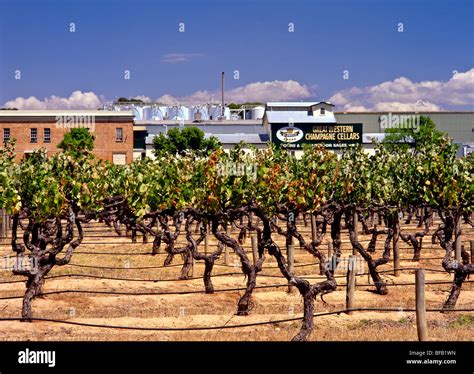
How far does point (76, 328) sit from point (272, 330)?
4.82 meters

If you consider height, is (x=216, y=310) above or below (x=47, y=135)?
below

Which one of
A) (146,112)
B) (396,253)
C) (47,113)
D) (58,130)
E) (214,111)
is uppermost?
(214,111)

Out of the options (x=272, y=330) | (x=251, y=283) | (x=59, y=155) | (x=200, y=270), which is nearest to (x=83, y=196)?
(x=59, y=155)

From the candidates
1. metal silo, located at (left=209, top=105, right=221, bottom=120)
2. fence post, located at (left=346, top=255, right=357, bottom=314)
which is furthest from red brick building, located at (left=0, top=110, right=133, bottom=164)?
fence post, located at (left=346, top=255, right=357, bottom=314)

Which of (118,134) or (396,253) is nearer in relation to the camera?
(396,253)

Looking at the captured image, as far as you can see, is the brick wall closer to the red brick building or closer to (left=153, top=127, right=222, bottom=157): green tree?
the red brick building

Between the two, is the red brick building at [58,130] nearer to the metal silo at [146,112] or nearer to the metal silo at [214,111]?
the metal silo at [146,112]

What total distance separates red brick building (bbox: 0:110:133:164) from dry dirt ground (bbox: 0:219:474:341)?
55.7m

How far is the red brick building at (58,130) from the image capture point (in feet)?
265

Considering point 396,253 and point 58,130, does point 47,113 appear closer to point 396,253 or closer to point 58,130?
point 58,130

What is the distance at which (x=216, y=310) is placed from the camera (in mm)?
19281

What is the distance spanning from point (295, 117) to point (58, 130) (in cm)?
3366

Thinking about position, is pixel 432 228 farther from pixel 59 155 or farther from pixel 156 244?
pixel 59 155

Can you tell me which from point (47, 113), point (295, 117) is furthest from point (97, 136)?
point (295, 117)
